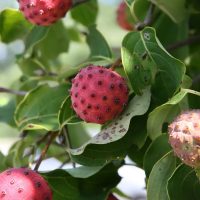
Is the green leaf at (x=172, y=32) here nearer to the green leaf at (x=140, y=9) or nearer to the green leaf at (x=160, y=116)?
the green leaf at (x=140, y=9)

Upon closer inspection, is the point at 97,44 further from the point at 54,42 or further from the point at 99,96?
the point at 99,96

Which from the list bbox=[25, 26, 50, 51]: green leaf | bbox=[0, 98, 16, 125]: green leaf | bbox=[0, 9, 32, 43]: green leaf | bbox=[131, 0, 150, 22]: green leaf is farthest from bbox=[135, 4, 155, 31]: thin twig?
bbox=[0, 98, 16, 125]: green leaf

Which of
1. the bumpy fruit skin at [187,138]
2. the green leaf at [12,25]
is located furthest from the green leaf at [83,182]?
the green leaf at [12,25]

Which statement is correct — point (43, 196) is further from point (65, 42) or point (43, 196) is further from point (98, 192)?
point (65, 42)

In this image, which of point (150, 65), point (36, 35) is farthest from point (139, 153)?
point (36, 35)

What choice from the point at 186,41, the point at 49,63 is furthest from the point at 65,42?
the point at 186,41

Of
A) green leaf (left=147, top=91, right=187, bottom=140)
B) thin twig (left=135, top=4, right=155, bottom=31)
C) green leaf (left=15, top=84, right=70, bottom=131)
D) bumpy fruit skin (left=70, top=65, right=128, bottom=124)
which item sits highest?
thin twig (left=135, top=4, right=155, bottom=31)

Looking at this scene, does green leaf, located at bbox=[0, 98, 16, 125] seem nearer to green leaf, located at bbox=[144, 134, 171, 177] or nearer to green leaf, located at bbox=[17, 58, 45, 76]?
green leaf, located at bbox=[17, 58, 45, 76]
